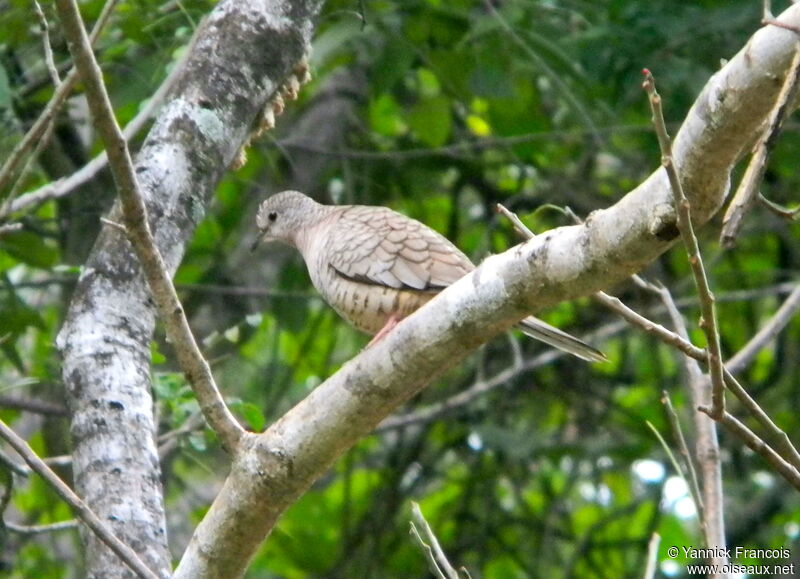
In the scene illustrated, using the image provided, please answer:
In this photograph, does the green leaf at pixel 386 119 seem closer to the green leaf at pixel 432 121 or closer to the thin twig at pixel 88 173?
the green leaf at pixel 432 121

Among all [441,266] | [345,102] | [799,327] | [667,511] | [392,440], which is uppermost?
[345,102]

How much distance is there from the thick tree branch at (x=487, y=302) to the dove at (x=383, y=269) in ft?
2.84

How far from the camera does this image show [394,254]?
4.20 m

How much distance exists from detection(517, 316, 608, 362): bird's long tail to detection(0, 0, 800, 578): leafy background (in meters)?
1.24

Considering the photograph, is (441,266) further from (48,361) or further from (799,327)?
(799,327)

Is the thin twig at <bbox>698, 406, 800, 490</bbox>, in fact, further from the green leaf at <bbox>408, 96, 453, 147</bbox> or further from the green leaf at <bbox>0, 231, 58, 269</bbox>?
the green leaf at <bbox>408, 96, 453, 147</bbox>

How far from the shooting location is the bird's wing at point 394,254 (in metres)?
4.03

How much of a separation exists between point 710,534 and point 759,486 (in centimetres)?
464

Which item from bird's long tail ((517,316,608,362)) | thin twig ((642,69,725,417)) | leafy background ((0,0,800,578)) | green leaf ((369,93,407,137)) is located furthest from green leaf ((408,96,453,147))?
thin twig ((642,69,725,417))

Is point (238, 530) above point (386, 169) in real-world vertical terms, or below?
below

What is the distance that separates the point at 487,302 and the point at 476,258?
459 cm

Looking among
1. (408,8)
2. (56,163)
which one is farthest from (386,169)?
(56,163)

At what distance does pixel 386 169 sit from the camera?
669cm

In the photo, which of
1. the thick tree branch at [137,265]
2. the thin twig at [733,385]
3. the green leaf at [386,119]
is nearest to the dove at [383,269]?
the thick tree branch at [137,265]
